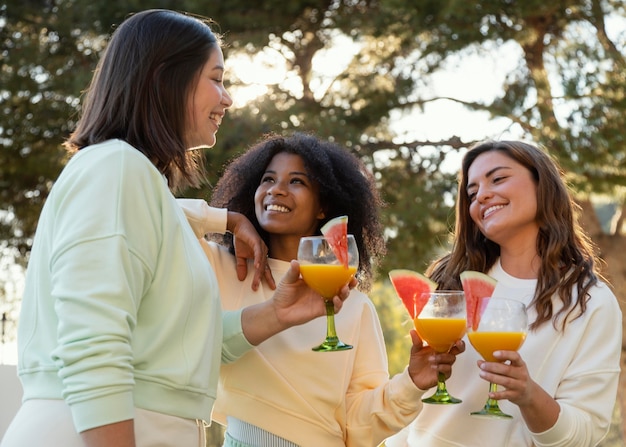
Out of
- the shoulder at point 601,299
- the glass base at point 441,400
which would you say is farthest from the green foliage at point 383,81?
the glass base at point 441,400

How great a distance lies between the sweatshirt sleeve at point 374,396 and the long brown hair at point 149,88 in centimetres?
121

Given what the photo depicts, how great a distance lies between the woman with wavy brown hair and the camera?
302cm

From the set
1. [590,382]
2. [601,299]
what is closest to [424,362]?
[590,382]

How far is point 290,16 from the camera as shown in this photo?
10188 mm

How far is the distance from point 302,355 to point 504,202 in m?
0.94

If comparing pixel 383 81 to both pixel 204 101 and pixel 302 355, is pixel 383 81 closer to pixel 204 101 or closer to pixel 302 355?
pixel 302 355

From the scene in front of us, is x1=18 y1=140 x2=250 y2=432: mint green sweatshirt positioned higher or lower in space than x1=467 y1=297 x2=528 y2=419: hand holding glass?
higher

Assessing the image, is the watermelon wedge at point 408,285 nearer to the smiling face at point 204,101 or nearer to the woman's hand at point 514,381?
the woman's hand at point 514,381

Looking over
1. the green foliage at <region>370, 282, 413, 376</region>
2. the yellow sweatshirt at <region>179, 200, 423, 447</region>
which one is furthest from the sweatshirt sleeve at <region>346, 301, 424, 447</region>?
the green foliage at <region>370, 282, 413, 376</region>

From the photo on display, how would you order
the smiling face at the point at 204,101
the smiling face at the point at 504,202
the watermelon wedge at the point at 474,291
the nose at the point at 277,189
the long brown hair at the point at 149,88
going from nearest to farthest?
the long brown hair at the point at 149,88, the smiling face at the point at 204,101, the watermelon wedge at the point at 474,291, the smiling face at the point at 504,202, the nose at the point at 277,189

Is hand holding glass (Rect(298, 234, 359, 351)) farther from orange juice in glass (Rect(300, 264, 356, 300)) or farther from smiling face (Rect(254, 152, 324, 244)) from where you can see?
smiling face (Rect(254, 152, 324, 244))

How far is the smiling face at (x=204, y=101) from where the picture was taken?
2480 millimetres

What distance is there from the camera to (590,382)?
313 cm

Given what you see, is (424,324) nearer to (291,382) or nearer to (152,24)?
(291,382)
